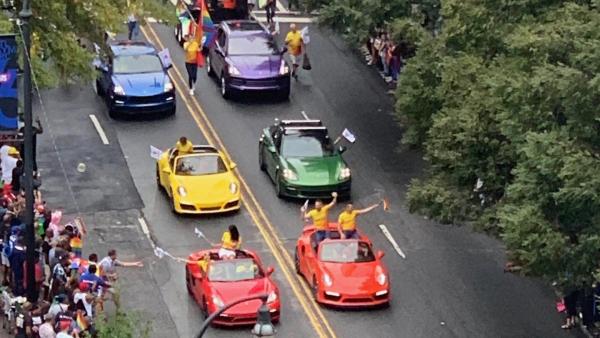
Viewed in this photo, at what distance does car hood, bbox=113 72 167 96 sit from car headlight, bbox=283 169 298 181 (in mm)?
6020

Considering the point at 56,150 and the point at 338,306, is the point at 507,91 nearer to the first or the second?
the point at 338,306

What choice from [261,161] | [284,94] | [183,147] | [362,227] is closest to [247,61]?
[284,94]

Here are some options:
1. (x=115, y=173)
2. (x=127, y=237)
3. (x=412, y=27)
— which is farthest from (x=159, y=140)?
(x=412, y=27)

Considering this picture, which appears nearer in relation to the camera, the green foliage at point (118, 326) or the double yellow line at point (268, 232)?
the green foliage at point (118, 326)

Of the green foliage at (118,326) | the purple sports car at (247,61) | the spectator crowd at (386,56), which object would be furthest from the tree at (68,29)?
the spectator crowd at (386,56)

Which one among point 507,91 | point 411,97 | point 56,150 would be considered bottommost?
point 56,150

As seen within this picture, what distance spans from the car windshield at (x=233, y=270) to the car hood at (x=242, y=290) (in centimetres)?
14

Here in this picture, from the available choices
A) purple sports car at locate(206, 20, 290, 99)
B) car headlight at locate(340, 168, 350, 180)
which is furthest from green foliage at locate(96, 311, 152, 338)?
purple sports car at locate(206, 20, 290, 99)

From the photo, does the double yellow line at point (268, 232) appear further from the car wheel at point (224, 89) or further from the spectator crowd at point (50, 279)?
the spectator crowd at point (50, 279)

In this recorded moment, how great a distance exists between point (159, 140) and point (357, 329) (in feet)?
37.1

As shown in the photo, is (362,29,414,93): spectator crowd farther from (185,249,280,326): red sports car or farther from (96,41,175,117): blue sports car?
(185,249,280,326): red sports car

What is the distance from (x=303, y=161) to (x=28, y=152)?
1069 cm

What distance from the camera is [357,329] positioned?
93.2ft

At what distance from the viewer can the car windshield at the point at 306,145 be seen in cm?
3519
